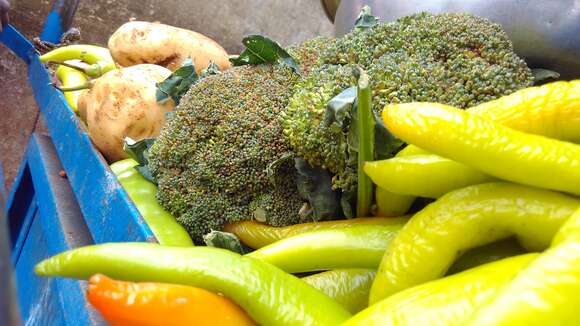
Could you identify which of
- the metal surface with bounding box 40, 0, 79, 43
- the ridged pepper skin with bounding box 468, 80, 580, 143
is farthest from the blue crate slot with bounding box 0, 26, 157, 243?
the ridged pepper skin with bounding box 468, 80, 580, 143

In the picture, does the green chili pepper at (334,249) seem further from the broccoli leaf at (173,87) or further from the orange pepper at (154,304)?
the broccoli leaf at (173,87)

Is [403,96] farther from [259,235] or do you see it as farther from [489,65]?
[259,235]

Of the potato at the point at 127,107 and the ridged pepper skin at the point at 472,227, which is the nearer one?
the ridged pepper skin at the point at 472,227

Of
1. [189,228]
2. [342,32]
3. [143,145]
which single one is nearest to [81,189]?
[143,145]

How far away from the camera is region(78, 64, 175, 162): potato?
1172 mm

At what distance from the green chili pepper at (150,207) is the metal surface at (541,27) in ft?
2.14

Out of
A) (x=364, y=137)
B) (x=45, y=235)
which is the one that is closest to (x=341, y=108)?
(x=364, y=137)

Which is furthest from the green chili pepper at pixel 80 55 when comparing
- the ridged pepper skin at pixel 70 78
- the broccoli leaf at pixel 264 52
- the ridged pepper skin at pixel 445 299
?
the ridged pepper skin at pixel 445 299

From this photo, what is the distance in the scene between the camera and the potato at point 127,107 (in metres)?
1.17

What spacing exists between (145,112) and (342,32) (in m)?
0.49

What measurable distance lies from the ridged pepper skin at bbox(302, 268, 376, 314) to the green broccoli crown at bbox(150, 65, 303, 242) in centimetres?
26

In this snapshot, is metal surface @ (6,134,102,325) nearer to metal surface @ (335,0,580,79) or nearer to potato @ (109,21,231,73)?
potato @ (109,21,231,73)

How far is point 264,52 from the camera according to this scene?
3.32ft

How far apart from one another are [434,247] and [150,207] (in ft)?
2.16
